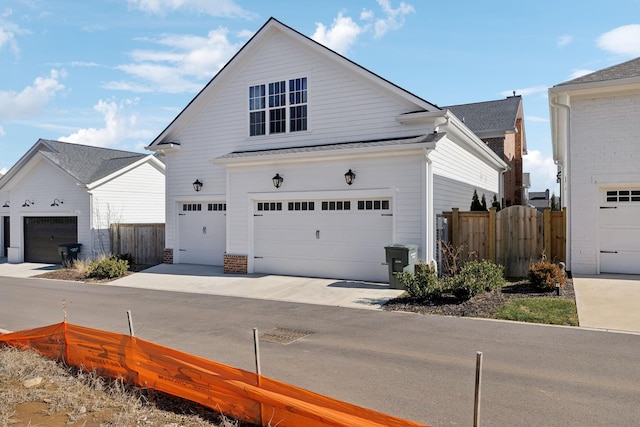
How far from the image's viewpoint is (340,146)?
15.2 meters

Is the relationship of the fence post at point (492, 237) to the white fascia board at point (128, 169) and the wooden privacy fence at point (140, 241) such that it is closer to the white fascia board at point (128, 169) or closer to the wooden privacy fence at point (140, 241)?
the wooden privacy fence at point (140, 241)

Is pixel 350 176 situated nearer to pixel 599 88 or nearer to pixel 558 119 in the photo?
pixel 599 88

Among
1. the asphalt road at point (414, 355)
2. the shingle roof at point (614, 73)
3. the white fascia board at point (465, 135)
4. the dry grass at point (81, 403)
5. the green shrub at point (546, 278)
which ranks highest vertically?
the shingle roof at point (614, 73)

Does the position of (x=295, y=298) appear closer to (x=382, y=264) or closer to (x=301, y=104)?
(x=382, y=264)

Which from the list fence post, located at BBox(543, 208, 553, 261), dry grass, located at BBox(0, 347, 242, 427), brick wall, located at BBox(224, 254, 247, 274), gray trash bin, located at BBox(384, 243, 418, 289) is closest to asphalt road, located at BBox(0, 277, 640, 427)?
dry grass, located at BBox(0, 347, 242, 427)

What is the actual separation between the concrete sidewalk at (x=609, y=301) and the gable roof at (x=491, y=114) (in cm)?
1656

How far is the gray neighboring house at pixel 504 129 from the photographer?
92.9 ft

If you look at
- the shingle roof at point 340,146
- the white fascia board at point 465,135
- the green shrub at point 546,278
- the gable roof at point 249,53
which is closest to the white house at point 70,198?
the gable roof at point 249,53

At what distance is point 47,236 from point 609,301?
24.0 metres

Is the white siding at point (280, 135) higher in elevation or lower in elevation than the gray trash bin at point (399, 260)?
higher

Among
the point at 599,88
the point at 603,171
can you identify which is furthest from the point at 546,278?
the point at 599,88

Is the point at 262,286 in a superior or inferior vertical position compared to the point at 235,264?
inferior

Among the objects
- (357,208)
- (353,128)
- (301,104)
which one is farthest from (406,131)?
(301,104)

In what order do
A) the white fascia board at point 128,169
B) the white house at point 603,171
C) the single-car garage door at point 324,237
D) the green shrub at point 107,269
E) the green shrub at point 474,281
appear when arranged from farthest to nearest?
the white fascia board at point 128,169 < the green shrub at point 107,269 < the single-car garage door at point 324,237 < the white house at point 603,171 < the green shrub at point 474,281
